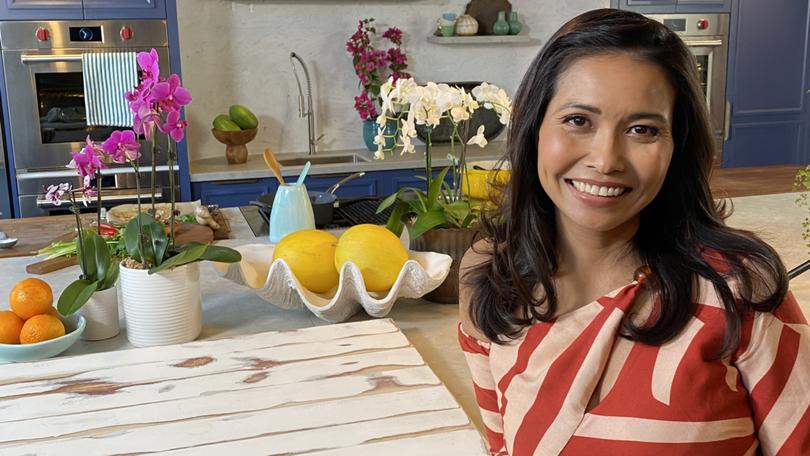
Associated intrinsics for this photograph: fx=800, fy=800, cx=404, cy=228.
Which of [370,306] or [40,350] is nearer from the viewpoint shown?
Answer: [40,350]

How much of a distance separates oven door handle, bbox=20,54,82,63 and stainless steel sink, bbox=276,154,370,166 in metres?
1.13

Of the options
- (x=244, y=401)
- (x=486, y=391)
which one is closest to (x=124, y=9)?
(x=244, y=401)

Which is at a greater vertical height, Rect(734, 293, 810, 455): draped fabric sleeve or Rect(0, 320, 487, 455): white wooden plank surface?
Rect(734, 293, 810, 455): draped fabric sleeve

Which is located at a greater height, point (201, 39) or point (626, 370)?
point (201, 39)

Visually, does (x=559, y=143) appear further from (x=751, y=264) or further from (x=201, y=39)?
(x=201, y=39)

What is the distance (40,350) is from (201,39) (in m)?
3.14

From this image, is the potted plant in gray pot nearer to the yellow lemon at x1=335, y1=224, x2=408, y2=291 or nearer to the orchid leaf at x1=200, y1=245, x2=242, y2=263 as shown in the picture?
the yellow lemon at x1=335, y1=224, x2=408, y2=291

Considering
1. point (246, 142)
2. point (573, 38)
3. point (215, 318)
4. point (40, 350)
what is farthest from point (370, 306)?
point (246, 142)

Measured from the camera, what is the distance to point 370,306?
4.69 feet

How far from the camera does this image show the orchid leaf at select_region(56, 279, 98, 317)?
132 centimetres

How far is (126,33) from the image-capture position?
3.56 metres

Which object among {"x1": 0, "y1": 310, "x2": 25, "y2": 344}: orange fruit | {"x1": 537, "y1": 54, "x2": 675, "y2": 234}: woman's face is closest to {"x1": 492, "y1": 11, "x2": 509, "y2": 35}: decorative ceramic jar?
{"x1": 0, "y1": 310, "x2": 25, "y2": 344}: orange fruit

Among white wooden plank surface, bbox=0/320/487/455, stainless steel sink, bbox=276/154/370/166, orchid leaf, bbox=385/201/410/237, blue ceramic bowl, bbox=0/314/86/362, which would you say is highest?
orchid leaf, bbox=385/201/410/237

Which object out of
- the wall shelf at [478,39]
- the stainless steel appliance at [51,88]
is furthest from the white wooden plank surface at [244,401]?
the wall shelf at [478,39]
